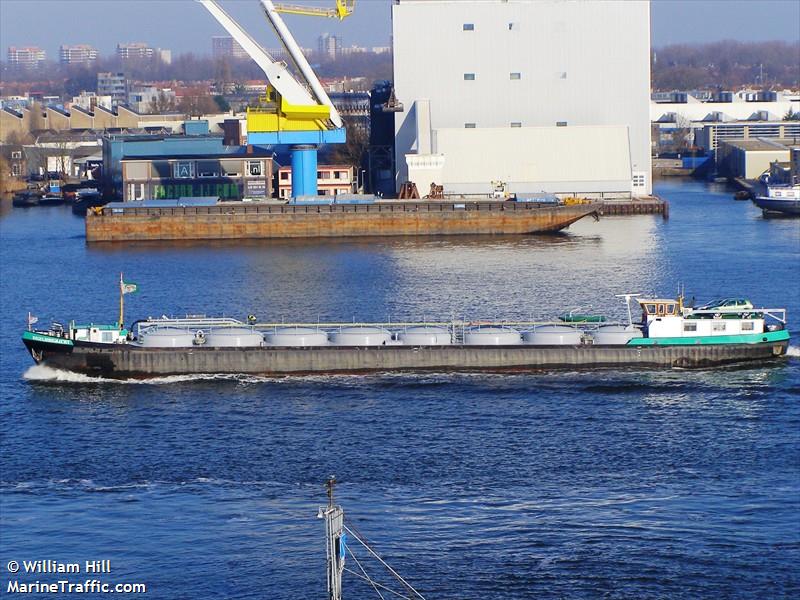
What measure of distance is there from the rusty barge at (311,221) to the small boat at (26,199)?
14191 mm

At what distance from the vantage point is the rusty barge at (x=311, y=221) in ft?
128

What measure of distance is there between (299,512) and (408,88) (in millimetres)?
31363

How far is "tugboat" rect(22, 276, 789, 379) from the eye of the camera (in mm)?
21500

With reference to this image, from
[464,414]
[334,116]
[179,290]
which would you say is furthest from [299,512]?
[334,116]

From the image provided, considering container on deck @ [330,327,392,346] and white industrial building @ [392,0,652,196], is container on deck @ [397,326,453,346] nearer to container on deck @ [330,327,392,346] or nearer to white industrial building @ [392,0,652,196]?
container on deck @ [330,327,392,346]

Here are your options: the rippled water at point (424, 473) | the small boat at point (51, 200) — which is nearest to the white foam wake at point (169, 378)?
the rippled water at point (424, 473)

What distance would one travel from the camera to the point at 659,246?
35.0 m

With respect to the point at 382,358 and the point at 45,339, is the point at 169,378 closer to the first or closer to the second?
the point at 45,339

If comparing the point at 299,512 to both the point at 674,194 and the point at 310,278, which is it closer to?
the point at 310,278

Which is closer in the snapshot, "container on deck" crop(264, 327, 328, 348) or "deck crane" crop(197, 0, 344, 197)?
"container on deck" crop(264, 327, 328, 348)

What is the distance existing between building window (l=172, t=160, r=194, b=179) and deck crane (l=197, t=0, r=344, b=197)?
414cm

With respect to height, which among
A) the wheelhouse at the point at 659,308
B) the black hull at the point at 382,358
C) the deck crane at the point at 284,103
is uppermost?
the deck crane at the point at 284,103

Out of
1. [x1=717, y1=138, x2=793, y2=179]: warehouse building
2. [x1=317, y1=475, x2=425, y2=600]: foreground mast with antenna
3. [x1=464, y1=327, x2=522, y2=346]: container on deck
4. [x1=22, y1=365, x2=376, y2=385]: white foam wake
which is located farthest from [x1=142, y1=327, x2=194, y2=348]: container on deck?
[x1=717, y1=138, x2=793, y2=179]: warehouse building

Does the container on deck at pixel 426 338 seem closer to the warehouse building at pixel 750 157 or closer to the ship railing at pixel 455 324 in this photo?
the ship railing at pixel 455 324
